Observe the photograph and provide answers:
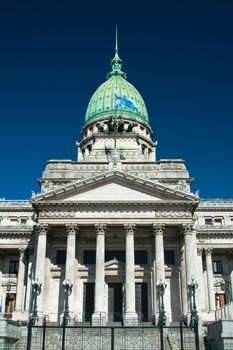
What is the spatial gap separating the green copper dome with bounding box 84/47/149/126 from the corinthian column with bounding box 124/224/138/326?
33525 mm

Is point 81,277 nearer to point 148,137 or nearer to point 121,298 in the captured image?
point 121,298

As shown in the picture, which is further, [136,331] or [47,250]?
[47,250]

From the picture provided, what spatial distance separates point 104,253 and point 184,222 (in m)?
9.17

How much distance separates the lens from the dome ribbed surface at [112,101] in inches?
2976

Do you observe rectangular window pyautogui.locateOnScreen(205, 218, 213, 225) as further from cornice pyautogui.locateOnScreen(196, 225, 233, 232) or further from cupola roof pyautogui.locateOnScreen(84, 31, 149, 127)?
cupola roof pyautogui.locateOnScreen(84, 31, 149, 127)

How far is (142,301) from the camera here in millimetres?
46281

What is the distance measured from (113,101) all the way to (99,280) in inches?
1605

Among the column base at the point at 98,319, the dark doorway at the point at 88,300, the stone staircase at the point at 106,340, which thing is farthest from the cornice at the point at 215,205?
the stone staircase at the point at 106,340

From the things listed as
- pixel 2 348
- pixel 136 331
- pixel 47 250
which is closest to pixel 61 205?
pixel 47 250

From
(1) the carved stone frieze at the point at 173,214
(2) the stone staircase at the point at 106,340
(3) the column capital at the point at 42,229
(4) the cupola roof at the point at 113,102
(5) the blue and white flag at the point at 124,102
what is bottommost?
(2) the stone staircase at the point at 106,340

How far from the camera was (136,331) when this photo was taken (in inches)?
1339

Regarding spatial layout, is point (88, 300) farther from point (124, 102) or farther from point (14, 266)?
point (124, 102)

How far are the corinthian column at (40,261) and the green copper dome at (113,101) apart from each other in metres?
34.0

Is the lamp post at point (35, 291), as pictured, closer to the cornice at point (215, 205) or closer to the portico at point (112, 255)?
the portico at point (112, 255)
